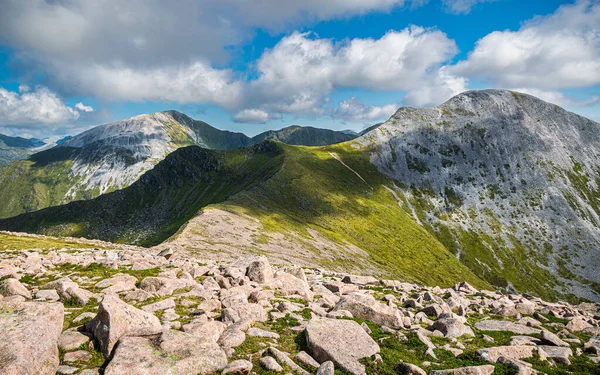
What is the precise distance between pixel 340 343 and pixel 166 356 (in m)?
8.70

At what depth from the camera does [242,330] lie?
55.9 ft

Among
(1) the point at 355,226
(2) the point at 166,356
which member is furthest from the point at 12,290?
(1) the point at 355,226

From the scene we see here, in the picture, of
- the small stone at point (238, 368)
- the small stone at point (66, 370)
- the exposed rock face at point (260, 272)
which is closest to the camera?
the small stone at point (66, 370)

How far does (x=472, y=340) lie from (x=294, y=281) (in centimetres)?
1506

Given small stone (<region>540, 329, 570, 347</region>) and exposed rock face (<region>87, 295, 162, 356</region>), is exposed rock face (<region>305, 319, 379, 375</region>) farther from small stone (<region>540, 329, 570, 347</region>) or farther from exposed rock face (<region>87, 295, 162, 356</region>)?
small stone (<region>540, 329, 570, 347</region>)

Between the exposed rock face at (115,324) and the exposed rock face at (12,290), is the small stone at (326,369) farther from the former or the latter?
the exposed rock face at (12,290)

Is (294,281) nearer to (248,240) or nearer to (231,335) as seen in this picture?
(231,335)

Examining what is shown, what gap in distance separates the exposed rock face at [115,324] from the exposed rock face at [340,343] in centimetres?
807

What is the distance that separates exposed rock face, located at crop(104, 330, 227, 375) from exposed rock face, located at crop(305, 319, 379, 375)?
5004 mm

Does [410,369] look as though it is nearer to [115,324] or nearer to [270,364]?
[270,364]

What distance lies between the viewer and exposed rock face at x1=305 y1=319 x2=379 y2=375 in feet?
48.8

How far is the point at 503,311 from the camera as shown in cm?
2994

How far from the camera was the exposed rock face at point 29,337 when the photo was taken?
10938 millimetres

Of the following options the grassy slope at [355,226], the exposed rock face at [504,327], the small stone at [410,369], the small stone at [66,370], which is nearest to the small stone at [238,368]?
the small stone at [66,370]
